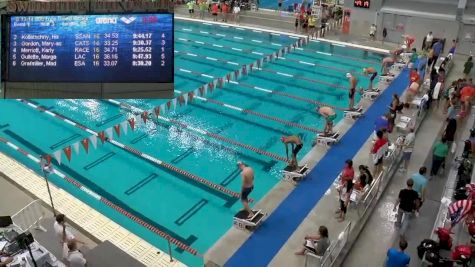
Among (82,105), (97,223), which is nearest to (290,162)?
(97,223)

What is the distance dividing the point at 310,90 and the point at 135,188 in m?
7.29

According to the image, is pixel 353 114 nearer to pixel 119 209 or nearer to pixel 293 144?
pixel 293 144

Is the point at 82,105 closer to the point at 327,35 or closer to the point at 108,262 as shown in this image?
the point at 108,262

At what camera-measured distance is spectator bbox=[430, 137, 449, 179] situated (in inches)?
336

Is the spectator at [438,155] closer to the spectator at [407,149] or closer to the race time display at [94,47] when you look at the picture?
the spectator at [407,149]

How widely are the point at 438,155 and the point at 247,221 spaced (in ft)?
13.4

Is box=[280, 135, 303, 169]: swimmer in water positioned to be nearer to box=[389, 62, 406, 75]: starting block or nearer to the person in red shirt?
the person in red shirt

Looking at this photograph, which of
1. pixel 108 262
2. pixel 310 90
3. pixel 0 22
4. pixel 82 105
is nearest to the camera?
pixel 0 22

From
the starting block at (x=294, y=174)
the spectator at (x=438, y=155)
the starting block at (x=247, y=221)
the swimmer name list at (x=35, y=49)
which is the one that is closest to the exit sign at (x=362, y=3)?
Result: the spectator at (x=438, y=155)

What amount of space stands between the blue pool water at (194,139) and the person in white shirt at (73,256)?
1.95m

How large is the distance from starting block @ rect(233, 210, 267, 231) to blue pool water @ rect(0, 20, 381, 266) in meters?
0.74

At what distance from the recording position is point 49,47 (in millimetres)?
5484

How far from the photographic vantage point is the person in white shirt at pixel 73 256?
6.21 m

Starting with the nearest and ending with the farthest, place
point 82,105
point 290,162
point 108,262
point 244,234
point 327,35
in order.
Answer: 1. point 108,262
2. point 244,234
3. point 290,162
4. point 82,105
5. point 327,35
